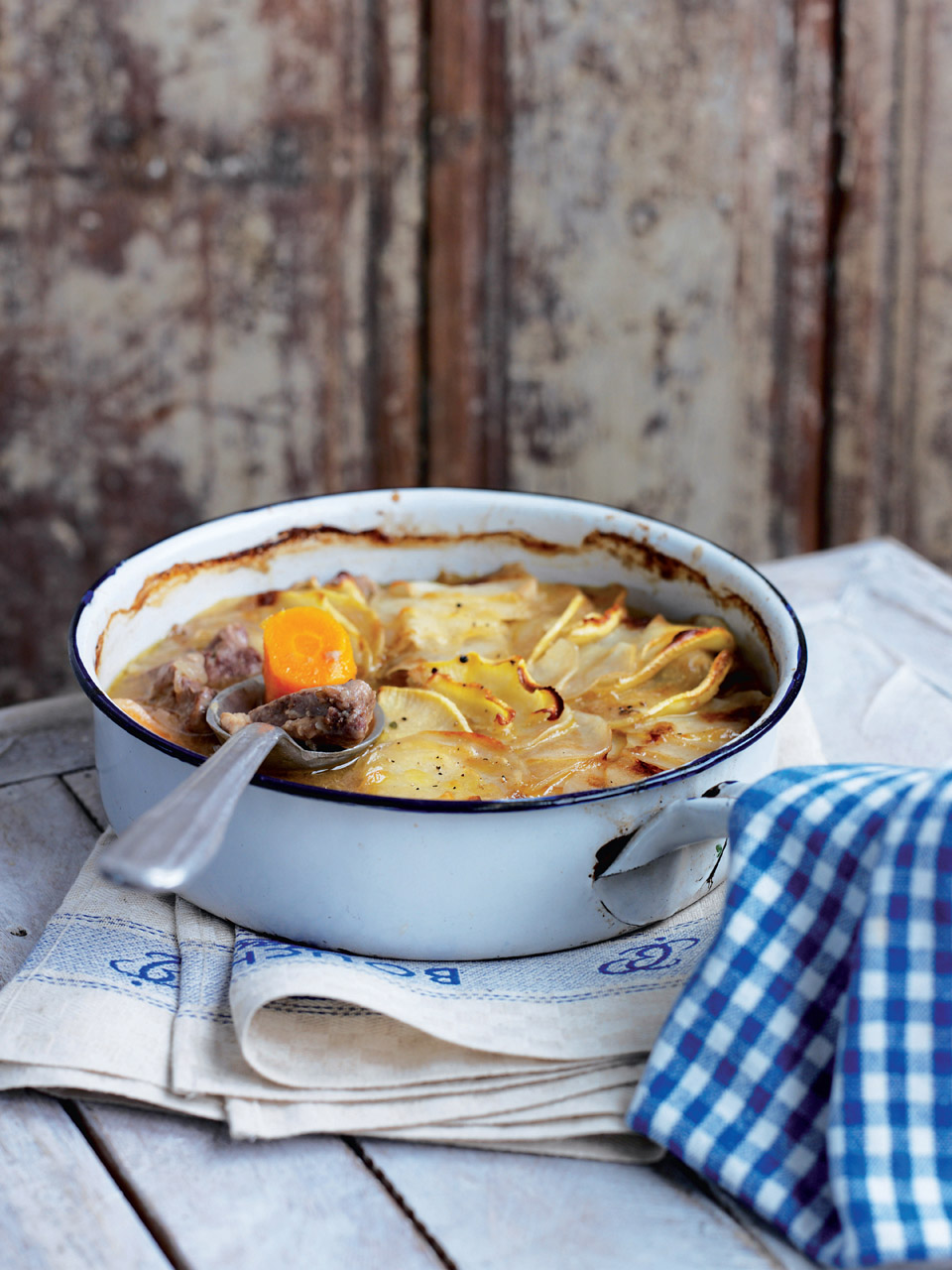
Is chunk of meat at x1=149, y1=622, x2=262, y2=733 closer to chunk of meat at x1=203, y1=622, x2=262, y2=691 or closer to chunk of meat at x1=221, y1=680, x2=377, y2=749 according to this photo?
chunk of meat at x1=203, y1=622, x2=262, y2=691

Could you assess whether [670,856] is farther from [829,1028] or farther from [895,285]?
[895,285]

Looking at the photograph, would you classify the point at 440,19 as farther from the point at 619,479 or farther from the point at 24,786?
the point at 24,786

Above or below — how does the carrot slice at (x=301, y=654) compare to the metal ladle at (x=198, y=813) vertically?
below

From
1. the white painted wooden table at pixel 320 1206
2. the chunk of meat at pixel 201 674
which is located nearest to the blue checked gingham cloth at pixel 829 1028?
the white painted wooden table at pixel 320 1206

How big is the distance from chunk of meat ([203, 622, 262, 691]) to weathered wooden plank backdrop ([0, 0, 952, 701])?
160 centimetres

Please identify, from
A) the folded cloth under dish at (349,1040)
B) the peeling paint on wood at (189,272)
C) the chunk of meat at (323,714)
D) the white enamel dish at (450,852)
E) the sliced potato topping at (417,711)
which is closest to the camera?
the folded cloth under dish at (349,1040)

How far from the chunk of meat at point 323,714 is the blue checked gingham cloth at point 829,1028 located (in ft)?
1.60

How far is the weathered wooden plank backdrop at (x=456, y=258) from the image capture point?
303cm

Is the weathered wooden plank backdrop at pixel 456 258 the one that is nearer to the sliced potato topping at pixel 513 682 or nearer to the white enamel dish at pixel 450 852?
the sliced potato topping at pixel 513 682

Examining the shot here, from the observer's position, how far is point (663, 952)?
135 centimetres

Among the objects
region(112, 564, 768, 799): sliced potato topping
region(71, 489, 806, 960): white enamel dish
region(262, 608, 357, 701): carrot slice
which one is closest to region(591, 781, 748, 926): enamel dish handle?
region(71, 489, 806, 960): white enamel dish

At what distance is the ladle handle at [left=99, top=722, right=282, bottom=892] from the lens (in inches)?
39.0

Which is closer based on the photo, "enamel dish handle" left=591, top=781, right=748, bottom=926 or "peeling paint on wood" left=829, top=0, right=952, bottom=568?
"enamel dish handle" left=591, top=781, right=748, bottom=926

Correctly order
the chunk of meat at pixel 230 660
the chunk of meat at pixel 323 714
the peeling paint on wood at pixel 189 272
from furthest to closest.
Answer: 1. the peeling paint on wood at pixel 189 272
2. the chunk of meat at pixel 230 660
3. the chunk of meat at pixel 323 714
